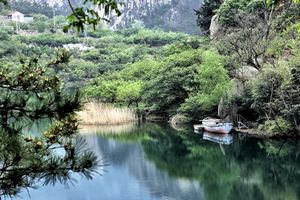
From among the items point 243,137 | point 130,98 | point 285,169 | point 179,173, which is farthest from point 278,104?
point 130,98

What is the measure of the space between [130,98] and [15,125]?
85.6 feet

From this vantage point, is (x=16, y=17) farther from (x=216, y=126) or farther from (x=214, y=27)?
(x=216, y=126)

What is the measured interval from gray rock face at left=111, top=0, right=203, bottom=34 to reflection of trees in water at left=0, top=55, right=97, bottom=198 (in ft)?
201

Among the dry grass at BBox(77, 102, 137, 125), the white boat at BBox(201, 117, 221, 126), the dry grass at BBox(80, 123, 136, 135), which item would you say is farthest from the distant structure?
the white boat at BBox(201, 117, 221, 126)

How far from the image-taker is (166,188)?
12375mm

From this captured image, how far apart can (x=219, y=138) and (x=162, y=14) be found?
51.7 metres

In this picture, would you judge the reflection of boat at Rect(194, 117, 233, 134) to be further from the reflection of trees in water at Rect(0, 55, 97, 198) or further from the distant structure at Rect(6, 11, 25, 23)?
the distant structure at Rect(6, 11, 25, 23)

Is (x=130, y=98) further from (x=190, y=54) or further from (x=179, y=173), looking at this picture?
(x=179, y=173)

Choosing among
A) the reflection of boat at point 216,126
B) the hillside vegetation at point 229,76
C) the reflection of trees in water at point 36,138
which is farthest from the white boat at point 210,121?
the reflection of trees in water at point 36,138

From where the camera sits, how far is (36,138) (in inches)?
118

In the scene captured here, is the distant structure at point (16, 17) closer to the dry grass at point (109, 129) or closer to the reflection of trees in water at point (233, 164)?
the dry grass at point (109, 129)

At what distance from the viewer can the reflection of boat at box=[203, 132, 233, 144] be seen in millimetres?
19659

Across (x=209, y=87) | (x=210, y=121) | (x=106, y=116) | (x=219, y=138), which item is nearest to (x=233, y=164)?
(x=219, y=138)

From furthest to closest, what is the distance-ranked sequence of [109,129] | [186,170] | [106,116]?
[106,116], [109,129], [186,170]
